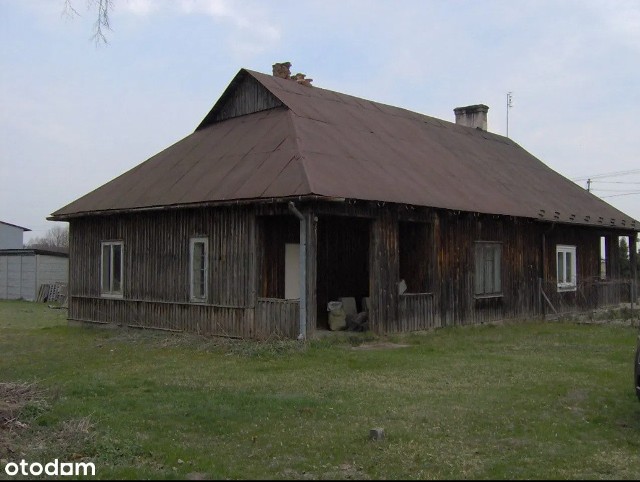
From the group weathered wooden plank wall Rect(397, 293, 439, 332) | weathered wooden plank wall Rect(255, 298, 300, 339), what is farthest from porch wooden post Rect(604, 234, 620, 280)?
weathered wooden plank wall Rect(255, 298, 300, 339)

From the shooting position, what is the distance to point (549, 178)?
2717 centimetres

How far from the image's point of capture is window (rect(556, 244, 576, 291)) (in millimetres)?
23516

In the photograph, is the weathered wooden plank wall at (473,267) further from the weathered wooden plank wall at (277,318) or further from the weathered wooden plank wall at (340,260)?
the weathered wooden plank wall at (277,318)

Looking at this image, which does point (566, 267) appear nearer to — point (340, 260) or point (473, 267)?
point (473, 267)

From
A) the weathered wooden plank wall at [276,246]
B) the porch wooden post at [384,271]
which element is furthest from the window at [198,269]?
the porch wooden post at [384,271]

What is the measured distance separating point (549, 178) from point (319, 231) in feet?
39.1

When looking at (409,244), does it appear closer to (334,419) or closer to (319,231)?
(319,231)

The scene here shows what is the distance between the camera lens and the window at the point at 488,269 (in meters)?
19.5

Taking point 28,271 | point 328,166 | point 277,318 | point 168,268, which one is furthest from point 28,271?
point 328,166

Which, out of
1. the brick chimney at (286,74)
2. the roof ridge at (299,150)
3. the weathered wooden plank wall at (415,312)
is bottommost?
the weathered wooden plank wall at (415,312)

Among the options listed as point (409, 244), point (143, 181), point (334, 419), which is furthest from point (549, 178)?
point (334, 419)

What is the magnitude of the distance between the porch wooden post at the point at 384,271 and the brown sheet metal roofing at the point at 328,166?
67cm

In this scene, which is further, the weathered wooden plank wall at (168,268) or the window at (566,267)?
the window at (566,267)

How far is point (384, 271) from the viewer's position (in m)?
16.1
